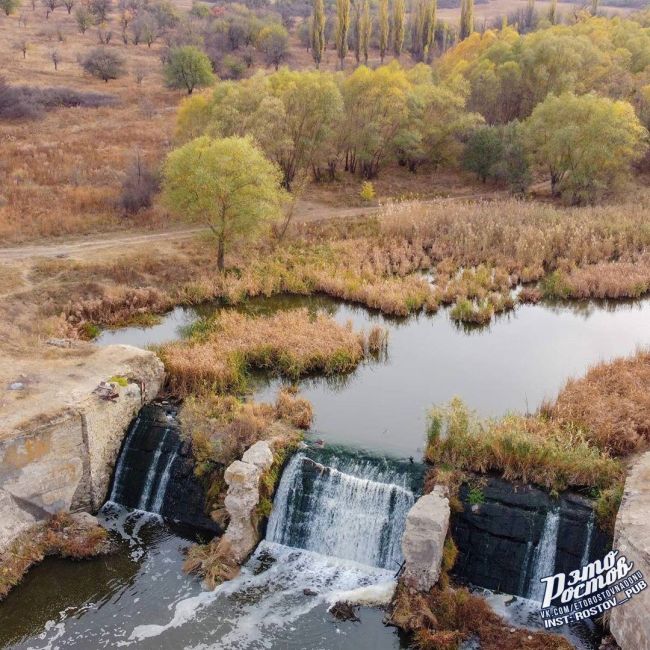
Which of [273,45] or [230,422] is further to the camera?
[273,45]

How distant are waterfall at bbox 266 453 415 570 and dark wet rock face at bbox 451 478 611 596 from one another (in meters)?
1.68

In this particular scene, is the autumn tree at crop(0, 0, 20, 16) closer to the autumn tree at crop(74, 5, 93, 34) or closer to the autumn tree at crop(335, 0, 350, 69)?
the autumn tree at crop(74, 5, 93, 34)

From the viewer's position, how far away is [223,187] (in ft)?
104

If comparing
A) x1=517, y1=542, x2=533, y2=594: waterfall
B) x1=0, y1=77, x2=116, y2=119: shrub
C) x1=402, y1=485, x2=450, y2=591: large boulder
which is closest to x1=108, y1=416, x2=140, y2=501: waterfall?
x1=402, y1=485, x2=450, y2=591: large boulder

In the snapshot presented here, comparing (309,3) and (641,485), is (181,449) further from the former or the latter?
(309,3)

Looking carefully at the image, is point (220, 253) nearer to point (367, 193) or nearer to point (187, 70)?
point (367, 193)

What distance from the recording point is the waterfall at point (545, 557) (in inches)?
657

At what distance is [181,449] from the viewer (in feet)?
66.8

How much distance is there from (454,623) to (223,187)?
21838mm

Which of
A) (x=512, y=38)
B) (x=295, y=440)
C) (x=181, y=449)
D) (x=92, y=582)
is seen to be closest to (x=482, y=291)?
(x=295, y=440)

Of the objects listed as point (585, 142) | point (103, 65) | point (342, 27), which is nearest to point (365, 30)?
point (342, 27)

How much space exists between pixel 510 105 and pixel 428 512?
4930 centimetres

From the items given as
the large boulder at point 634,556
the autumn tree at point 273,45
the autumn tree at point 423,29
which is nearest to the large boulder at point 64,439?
the large boulder at point 634,556

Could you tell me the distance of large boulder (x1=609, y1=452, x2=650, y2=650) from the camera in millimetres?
14156
